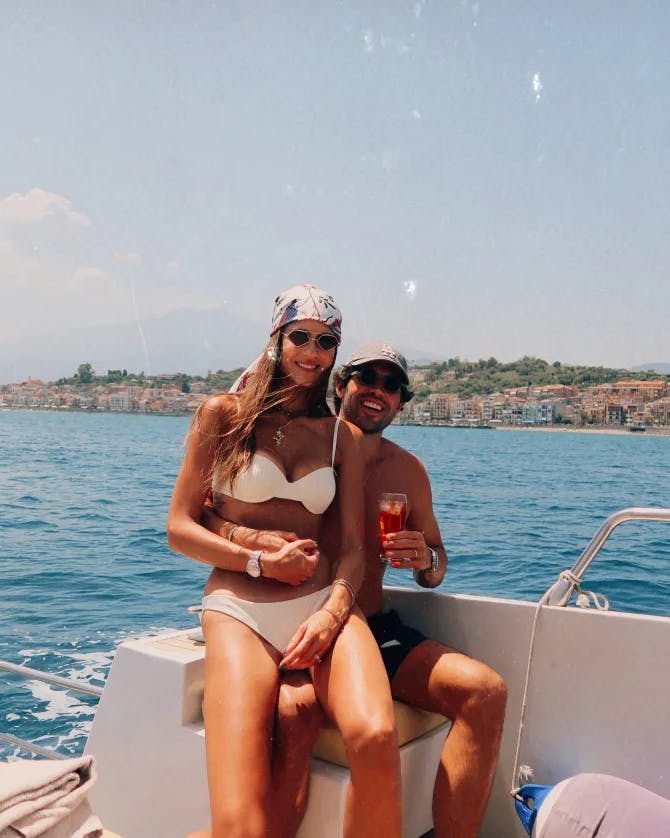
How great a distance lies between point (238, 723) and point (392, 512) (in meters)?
0.70

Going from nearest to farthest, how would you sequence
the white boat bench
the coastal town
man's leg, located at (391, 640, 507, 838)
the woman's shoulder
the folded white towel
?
1. the folded white towel
2. man's leg, located at (391, 640, 507, 838)
3. the white boat bench
4. the woman's shoulder
5. the coastal town

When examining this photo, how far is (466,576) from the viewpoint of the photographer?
543 inches

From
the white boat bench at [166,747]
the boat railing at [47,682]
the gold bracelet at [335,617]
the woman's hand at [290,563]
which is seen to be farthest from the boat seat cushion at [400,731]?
the boat railing at [47,682]

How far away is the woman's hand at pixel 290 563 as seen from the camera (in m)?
2.07

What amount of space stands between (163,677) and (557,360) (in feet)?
256

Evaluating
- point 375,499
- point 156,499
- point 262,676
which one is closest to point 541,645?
point 375,499

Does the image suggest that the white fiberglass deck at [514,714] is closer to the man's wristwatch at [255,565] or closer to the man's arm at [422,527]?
the man's arm at [422,527]

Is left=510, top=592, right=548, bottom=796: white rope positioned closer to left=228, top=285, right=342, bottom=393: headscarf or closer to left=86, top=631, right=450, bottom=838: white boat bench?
left=86, top=631, right=450, bottom=838: white boat bench

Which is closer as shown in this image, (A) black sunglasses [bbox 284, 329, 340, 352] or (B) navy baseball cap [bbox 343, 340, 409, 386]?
(A) black sunglasses [bbox 284, 329, 340, 352]

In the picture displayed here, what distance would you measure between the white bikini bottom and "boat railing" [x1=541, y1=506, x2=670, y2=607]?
0.72m

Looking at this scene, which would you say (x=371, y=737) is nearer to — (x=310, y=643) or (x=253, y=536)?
(x=310, y=643)

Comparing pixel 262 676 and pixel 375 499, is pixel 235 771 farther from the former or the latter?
pixel 375 499

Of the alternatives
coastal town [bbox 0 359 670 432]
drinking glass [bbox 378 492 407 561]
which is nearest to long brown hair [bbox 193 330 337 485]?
drinking glass [bbox 378 492 407 561]

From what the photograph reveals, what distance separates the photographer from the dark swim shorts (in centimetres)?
224
